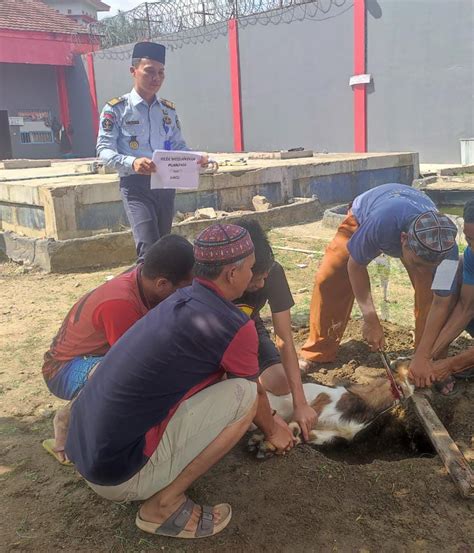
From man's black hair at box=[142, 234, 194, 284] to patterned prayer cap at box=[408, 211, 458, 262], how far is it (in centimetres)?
115

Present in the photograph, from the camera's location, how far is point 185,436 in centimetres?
214

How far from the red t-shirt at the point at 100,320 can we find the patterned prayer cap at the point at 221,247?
0.55m

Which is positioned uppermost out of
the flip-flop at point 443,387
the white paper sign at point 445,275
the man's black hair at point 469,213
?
the man's black hair at point 469,213

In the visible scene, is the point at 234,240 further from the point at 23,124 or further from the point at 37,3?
the point at 37,3

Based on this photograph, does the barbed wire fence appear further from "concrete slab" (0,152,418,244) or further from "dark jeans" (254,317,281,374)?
"dark jeans" (254,317,281,374)

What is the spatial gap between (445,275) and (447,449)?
1066 millimetres

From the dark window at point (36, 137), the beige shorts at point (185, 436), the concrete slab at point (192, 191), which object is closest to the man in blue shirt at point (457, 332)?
the beige shorts at point (185, 436)

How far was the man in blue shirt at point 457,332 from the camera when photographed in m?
3.32

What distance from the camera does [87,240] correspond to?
678 centimetres

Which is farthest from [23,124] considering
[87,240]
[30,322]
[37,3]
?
[30,322]

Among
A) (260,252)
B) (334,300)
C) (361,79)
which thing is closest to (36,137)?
(361,79)

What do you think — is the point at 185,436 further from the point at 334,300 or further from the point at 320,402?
the point at 334,300

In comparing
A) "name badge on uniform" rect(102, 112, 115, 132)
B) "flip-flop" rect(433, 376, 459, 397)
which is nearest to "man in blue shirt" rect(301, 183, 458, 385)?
"flip-flop" rect(433, 376, 459, 397)

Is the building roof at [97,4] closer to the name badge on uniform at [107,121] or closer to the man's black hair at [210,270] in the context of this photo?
the name badge on uniform at [107,121]
